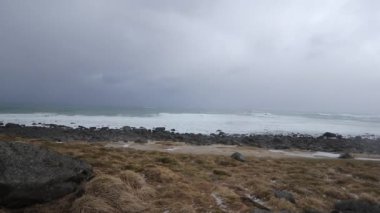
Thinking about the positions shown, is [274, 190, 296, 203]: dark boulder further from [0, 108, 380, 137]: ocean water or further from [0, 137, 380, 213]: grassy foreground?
[0, 108, 380, 137]: ocean water

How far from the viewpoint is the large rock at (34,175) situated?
684cm

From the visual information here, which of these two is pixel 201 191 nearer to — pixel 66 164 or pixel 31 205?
pixel 66 164

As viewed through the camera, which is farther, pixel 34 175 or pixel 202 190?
pixel 202 190

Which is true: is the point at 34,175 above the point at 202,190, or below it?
above

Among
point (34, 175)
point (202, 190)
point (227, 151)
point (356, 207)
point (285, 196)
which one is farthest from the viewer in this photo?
point (227, 151)

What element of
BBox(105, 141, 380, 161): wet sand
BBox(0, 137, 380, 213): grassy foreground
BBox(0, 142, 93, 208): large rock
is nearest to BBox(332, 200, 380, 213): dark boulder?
BBox(0, 137, 380, 213): grassy foreground

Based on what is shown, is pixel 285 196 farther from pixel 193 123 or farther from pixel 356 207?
pixel 193 123

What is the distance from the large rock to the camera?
6836 mm

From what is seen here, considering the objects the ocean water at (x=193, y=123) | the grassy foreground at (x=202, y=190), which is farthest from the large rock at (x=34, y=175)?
the ocean water at (x=193, y=123)

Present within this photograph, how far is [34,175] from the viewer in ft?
23.6

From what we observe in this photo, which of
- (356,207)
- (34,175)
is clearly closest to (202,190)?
(356,207)

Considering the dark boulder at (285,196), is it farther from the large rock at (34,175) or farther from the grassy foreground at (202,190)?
the large rock at (34,175)

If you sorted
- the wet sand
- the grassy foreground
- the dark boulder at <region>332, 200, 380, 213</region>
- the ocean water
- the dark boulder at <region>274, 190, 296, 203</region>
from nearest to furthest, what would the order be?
the grassy foreground
the dark boulder at <region>332, 200, 380, 213</region>
the dark boulder at <region>274, 190, 296, 203</region>
the wet sand
the ocean water

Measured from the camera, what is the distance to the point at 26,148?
823 centimetres
